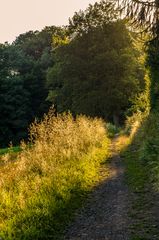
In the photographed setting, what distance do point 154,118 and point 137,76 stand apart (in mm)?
30940

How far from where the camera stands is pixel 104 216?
10.0 m

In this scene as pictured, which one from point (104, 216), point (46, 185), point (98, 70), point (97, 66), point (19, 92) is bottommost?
point (19, 92)

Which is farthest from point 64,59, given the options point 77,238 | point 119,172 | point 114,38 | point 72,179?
point 77,238

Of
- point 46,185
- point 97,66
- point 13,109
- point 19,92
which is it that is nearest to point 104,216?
point 46,185

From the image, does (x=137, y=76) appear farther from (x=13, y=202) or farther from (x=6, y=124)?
(x=13, y=202)

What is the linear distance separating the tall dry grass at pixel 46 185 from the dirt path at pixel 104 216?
11.2 inches

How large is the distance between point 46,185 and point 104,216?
1803 millimetres

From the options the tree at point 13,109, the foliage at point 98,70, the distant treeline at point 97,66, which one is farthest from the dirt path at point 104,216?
the tree at point 13,109

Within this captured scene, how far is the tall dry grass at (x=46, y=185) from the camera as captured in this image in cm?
887

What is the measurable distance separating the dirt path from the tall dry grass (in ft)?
0.93

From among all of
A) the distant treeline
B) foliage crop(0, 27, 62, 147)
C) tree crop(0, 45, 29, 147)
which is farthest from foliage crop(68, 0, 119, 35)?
tree crop(0, 45, 29, 147)

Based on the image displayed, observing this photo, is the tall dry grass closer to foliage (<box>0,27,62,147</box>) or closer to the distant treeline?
Answer: the distant treeline

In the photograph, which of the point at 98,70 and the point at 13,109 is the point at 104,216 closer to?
the point at 98,70

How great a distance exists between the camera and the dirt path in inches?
345
